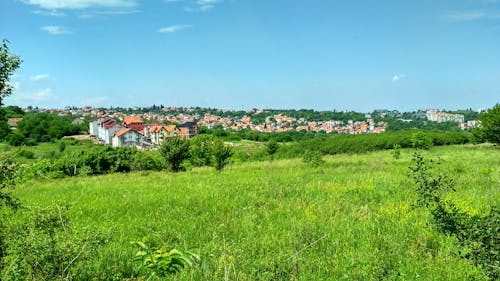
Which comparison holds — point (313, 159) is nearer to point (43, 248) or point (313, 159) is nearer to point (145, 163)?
point (43, 248)

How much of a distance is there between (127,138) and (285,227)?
3616 inches

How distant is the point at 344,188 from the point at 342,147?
4334cm

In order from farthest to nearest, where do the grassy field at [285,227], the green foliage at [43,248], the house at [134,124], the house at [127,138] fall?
the house at [134,124] → the house at [127,138] → the grassy field at [285,227] → the green foliage at [43,248]

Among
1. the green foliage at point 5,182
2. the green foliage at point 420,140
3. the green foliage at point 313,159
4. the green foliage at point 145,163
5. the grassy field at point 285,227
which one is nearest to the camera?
the green foliage at point 5,182

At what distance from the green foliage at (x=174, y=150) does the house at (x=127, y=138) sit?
220ft

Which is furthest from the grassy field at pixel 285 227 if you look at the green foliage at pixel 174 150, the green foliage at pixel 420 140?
the green foliage at pixel 420 140

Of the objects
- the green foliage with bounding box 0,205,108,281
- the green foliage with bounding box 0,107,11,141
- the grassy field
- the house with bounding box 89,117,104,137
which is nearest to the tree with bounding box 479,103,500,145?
the grassy field

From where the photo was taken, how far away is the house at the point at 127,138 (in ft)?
301

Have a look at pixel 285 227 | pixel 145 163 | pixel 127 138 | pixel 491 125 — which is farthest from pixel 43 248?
pixel 127 138

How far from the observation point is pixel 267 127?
502ft

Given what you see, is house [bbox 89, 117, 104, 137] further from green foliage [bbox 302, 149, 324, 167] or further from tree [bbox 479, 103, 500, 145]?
green foliage [bbox 302, 149, 324, 167]

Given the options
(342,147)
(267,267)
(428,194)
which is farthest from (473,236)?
(342,147)

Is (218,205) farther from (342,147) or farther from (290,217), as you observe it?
(342,147)

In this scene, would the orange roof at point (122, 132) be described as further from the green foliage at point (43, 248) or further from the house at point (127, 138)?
the green foliage at point (43, 248)
